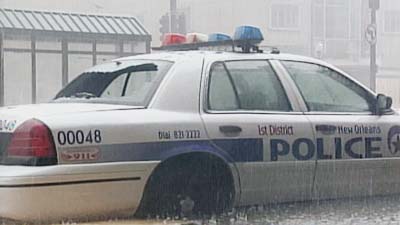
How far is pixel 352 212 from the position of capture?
21.2 feet

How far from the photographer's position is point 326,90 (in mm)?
6680

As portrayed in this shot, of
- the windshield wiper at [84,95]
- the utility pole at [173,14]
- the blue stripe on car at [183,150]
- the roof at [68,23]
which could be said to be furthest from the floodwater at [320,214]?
the utility pole at [173,14]

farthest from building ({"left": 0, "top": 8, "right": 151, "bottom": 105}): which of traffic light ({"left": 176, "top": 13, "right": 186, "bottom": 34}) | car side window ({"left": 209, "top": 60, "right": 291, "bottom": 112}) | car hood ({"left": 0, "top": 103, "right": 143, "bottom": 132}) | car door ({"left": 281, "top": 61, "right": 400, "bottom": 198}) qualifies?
car hood ({"left": 0, "top": 103, "right": 143, "bottom": 132})

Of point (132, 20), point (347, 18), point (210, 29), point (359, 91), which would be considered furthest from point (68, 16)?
point (359, 91)

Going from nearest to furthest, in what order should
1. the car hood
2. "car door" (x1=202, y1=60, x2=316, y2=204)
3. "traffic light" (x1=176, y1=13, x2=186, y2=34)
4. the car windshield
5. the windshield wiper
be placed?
the car hood
the car windshield
"car door" (x1=202, y1=60, x2=316, y2=204)
the windshield wiper
"traffic light" (x1=176, y1=13, x2=186, y2=34)

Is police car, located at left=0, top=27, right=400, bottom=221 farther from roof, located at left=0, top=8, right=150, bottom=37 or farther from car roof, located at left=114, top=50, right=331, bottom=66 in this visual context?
roof, located at left=0, top=8, right=150, bottom=37

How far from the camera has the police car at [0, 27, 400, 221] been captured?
515cm

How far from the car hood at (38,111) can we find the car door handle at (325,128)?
153 cm

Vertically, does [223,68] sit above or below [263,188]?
above

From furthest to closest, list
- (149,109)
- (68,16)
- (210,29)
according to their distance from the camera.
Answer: (210,29) < (68,16) < (149,109)

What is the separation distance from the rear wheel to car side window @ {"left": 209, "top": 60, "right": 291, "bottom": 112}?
0.53 metres

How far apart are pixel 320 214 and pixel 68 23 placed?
14.0 meters

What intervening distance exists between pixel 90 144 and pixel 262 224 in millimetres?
1434

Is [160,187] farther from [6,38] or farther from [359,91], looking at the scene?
[6,38]
